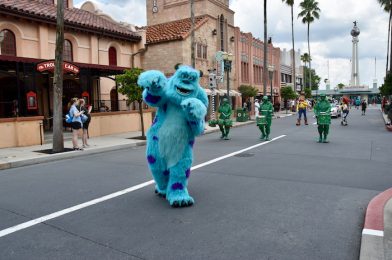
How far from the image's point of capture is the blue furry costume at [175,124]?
5062 millimetres

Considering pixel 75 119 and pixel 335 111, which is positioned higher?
pixel 75 119

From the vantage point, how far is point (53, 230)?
14.6 feet

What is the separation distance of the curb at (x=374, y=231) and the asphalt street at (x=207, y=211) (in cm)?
13

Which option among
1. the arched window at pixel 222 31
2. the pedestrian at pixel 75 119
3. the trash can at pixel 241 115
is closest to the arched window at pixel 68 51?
the pedestrian at pixel 75 119

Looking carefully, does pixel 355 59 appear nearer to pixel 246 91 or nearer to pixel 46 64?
pixel 246 91

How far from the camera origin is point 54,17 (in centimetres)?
1709

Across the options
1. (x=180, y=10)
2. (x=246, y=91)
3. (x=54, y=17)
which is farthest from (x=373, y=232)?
(x=180, y=10)

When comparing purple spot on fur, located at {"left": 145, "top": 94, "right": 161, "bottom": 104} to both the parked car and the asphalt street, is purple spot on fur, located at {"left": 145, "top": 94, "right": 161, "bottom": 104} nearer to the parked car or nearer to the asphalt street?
the asphalt street

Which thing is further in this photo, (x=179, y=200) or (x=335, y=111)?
(x=335, y=111)

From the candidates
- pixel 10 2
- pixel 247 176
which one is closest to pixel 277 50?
pixel 10 2

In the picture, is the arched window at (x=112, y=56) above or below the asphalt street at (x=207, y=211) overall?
above

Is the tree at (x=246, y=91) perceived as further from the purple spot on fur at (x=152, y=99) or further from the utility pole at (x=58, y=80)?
the purple spot on fur at (x=152, y=99)

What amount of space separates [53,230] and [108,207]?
1048 millimetres

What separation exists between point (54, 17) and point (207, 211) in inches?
611
